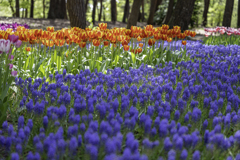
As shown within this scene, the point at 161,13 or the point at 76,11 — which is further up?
the point at 161,13

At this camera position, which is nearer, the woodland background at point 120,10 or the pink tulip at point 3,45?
the pink tulip at point 3,45

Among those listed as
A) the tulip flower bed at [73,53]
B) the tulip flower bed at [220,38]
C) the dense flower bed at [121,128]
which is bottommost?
the dense flower bed at [121,128]

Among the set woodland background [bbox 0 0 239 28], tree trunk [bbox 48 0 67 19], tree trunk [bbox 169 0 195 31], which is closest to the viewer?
tree trunk [bbox 169 0 195 31]

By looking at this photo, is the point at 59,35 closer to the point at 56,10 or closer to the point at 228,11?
the point at 228,11

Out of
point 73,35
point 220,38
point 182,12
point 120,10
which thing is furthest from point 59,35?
point 120,10

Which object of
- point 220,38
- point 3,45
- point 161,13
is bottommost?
point 3,45

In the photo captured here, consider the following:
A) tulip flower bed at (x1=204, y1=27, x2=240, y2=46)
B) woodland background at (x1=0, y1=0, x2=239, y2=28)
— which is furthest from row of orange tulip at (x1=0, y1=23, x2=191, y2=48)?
tulip flower bed at (x1=204, y1=27, x2=240, y2=46)

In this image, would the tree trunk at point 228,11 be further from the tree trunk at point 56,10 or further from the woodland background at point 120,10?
the tree trunk at point 56,10

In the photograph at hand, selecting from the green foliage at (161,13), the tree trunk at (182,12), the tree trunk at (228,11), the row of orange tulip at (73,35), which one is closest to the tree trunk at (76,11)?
the row of orange tulip at (73,35)

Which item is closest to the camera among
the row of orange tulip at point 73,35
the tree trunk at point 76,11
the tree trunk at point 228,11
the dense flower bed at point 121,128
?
the dense flower bed at point 121,128

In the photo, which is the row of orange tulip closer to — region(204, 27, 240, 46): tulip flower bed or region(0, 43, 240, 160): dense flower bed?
region(0, 43, 240, 160): dense flower bed

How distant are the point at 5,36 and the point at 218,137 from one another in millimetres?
3904

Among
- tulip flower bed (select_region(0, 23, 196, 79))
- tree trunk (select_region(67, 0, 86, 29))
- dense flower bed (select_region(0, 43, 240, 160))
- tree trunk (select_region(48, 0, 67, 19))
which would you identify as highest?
tree trunk (select_region(48, 0, 67, 19))

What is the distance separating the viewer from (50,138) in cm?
210
